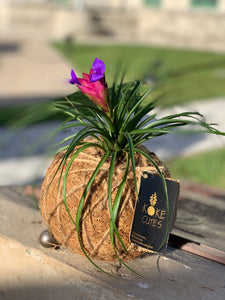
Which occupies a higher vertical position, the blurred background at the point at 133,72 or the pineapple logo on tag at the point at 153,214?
the blurred background at the point at 133,72

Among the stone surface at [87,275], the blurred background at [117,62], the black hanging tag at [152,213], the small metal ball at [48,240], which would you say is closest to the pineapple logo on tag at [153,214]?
the black hanging tag at [152,213]

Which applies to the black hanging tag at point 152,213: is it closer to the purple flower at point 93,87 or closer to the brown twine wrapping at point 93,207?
the brown twine wrapping at point 93,207

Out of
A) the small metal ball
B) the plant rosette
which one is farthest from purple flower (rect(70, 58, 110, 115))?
the small metal ball

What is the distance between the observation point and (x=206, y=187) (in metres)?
3.50

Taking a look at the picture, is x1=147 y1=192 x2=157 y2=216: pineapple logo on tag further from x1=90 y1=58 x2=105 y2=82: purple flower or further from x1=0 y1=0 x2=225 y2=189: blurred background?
x1=90 y1=58 x2=105 y2=82: purple flower

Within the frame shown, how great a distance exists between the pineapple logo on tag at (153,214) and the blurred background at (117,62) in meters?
0.34

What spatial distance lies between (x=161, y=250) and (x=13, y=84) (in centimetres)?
833

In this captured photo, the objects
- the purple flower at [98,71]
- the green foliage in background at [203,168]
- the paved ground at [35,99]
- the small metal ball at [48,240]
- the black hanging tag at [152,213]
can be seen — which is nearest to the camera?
the purple flower at [98,71]

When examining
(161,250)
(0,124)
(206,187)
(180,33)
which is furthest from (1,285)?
(180,33)

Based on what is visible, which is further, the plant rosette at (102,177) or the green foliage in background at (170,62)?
the green foliage in background at (170,62)

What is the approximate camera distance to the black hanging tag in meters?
1.74

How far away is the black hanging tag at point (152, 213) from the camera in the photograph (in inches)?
68.3

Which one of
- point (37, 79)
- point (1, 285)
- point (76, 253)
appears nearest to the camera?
point (76, 253)

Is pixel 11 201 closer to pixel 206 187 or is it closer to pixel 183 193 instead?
pixel 183 193
